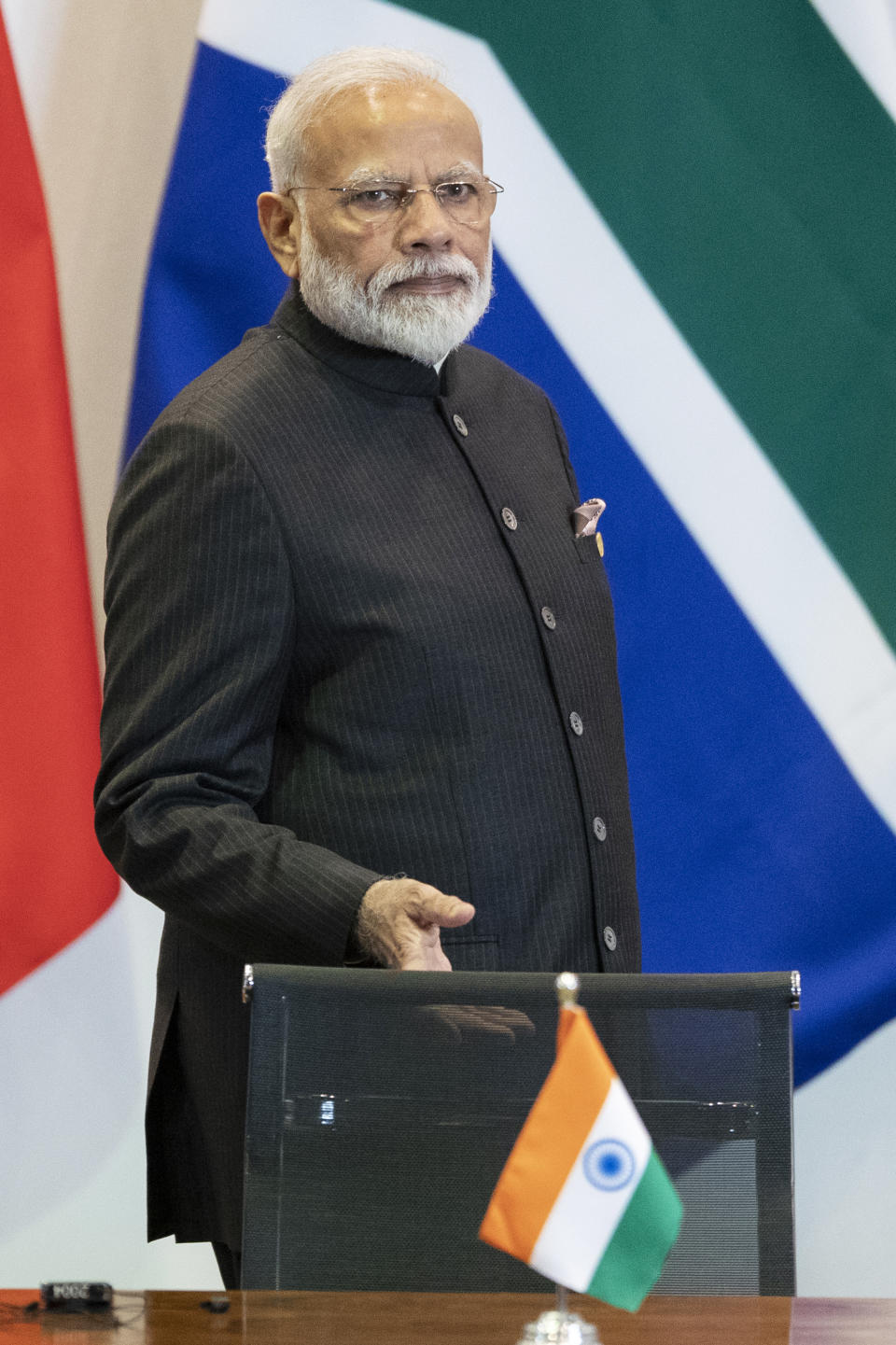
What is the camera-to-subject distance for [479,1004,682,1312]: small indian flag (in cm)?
85

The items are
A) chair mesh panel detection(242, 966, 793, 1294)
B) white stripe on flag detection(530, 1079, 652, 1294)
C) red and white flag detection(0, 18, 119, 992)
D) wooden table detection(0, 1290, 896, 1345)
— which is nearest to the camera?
white stripe on flag detection(530, 1079, 652, 1294)

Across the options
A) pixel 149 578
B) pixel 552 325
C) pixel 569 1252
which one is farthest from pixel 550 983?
pixel 552 325

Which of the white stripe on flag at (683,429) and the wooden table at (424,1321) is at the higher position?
the white stripe on flag at (683,429)

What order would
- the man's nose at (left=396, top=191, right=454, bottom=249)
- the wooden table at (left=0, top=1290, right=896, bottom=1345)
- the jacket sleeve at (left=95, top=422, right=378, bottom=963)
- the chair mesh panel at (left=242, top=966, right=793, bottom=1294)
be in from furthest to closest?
the man's nose at (left=396, top=191, right=454, bottom=249) < the jacket sleeve at (left=95, top=422, right=378, bottom=963) < the chair mesh panel at (left=242, top=966, right=793, bottom=1294) < the wooden table at (left=0, top=1290, right=896, bottom=1345)

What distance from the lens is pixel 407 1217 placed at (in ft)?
3.97

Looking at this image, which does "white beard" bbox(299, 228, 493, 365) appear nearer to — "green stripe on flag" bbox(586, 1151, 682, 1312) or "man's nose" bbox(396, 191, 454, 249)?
"man's nose" bbox(396, 191, 454, 249)

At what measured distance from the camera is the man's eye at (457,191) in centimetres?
174

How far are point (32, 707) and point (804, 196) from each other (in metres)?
1.38

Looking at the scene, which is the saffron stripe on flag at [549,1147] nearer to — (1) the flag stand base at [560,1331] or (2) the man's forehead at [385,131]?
(1) the flag stand base at [560,1331]

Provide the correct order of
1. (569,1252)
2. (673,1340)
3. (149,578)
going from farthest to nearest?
(149,578) → (673,1340) → (569,1252)

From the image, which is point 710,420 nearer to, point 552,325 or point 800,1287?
point 552,325

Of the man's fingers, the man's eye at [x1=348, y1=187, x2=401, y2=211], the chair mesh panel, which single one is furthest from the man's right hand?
the man's eye at [x1=348, y1=187, x2=401, y2=211]

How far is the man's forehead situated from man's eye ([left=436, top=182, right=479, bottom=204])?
0.02 meters

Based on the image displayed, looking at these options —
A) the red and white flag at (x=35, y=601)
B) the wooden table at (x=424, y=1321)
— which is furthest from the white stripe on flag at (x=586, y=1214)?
the red and white flag at (x=35, y=601)
